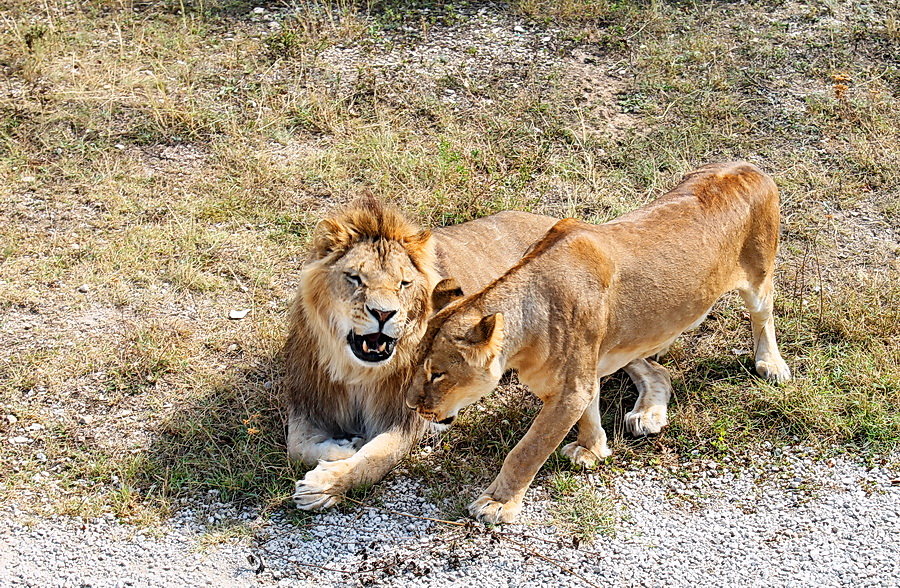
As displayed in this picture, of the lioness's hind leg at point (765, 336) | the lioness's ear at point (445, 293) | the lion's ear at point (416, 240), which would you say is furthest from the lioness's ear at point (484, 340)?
the lioness's hind leg at point (765, 336)

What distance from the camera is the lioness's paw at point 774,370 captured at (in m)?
5.12

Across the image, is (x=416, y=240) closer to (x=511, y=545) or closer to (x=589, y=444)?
(x=589, y=444)

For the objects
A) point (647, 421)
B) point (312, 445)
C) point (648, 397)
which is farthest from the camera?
point (648, 397)

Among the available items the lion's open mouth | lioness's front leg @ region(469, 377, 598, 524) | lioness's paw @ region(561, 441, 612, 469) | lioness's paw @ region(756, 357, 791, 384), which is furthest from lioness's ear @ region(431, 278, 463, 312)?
lioness's paw @ region(756, 357, 791, 384)

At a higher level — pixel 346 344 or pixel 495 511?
pixel 346 344

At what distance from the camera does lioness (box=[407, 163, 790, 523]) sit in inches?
154

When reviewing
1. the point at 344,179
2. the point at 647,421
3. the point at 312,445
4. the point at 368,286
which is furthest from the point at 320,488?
the point at 344,179

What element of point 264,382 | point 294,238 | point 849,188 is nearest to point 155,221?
point 294,238

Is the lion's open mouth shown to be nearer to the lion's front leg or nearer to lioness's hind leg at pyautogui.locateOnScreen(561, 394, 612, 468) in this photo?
the lion's front leg

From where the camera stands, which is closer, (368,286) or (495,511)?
(495,511)

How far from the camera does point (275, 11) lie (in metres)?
8.62

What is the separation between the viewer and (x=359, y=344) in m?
4.42

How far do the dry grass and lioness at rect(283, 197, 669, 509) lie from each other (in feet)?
0.68

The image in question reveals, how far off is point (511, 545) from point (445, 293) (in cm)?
105
